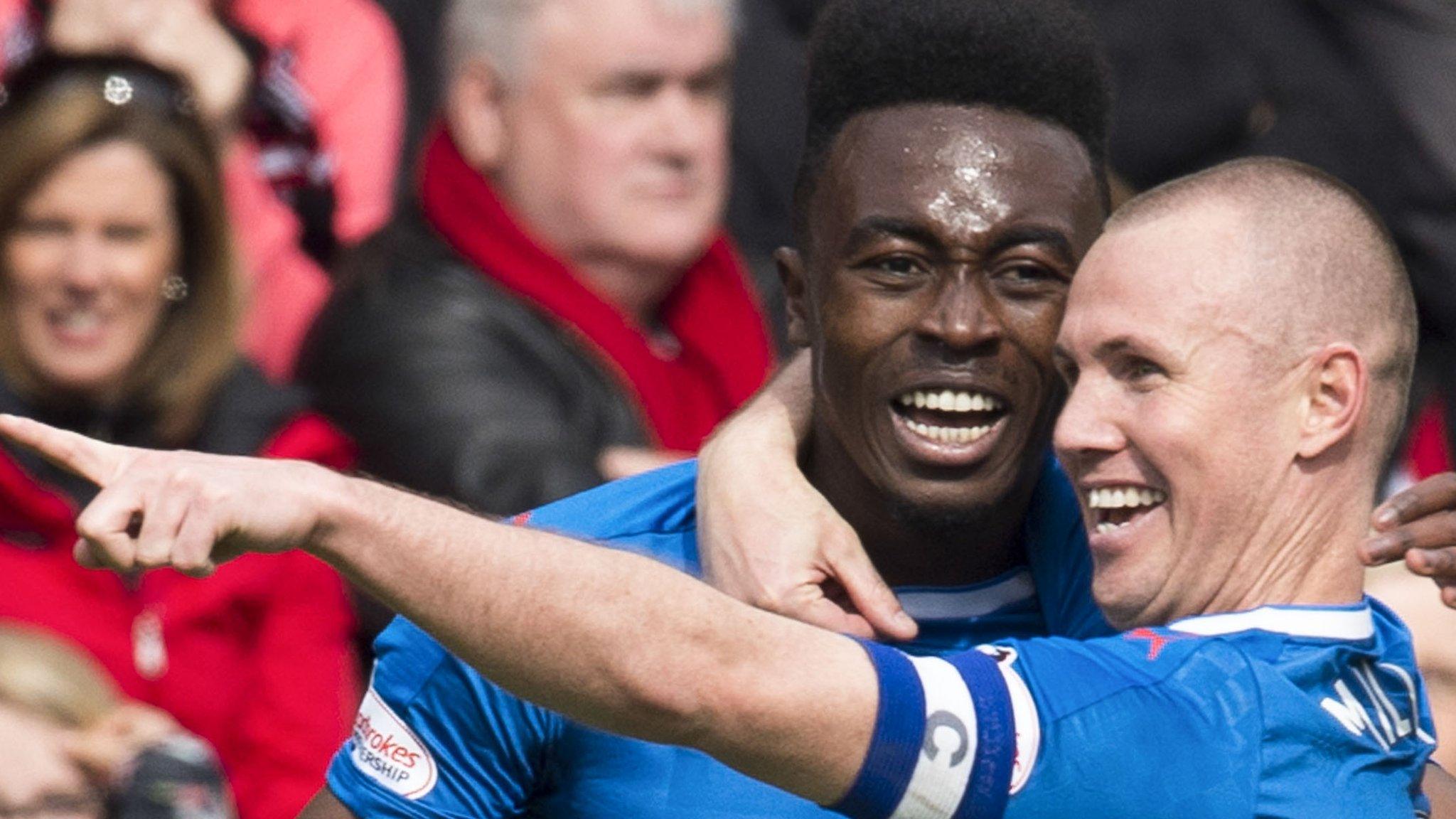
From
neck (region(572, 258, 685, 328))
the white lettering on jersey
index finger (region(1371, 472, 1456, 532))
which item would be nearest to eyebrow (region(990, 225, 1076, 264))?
index finger (region(1371, 472, 1456, 532))

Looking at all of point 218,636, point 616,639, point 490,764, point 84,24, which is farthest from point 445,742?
point 84,24

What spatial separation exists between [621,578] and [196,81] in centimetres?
307

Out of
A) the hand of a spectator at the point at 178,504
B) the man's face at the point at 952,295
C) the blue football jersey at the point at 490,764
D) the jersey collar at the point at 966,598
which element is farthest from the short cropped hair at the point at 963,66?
the hand of a spectator at the point at 178,504

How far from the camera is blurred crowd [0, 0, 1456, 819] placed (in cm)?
463

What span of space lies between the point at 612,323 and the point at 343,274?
0.52 meters

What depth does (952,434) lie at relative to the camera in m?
3.34

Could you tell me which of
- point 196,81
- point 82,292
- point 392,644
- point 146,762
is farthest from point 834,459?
point 196,81

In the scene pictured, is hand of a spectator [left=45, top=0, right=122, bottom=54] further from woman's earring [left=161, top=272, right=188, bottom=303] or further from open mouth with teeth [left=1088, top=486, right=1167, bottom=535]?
open mouth with teeth [left=1088, top=486, right=1167, bottom=535]

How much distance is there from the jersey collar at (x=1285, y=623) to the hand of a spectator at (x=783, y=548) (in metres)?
0.36

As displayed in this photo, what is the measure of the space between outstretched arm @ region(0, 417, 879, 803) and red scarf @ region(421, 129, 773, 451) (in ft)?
8.12

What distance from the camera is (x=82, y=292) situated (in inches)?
196

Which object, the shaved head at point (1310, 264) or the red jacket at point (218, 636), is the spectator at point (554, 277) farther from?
the shaved head at point (1310, 264)

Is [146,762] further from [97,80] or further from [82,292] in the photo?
[97,80]

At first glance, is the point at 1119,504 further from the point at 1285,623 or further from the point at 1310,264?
the point at 1310,264
